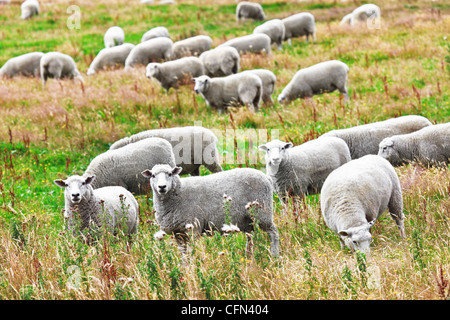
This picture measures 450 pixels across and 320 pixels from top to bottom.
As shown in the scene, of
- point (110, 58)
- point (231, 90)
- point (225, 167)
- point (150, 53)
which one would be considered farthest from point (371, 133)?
point (110, 58)

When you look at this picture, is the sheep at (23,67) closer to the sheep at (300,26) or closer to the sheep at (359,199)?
the sheep at (300,26)

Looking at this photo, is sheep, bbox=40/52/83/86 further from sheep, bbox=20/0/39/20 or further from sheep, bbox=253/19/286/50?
sheep, bbox=20/0/39/20

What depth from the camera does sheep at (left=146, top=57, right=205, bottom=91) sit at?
14242 millimetres

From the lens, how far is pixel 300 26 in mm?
20656

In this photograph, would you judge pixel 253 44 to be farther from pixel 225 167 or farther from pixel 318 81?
pixel 225 167

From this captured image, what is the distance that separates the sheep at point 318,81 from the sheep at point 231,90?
0.86 metres

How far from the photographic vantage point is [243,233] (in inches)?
245

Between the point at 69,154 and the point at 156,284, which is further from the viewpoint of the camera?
the point at 69,154

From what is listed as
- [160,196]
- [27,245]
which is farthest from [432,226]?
[27,245]

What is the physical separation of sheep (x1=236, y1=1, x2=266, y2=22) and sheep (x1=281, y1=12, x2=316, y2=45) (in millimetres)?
5943

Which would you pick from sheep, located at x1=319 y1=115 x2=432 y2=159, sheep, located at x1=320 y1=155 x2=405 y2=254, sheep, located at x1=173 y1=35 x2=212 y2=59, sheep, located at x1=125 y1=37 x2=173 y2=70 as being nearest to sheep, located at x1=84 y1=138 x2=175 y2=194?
sheep, located at x1=319 y1=115 x2=432 y2=159
